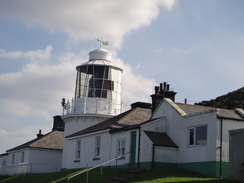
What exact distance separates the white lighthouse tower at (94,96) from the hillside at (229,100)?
1523 cm

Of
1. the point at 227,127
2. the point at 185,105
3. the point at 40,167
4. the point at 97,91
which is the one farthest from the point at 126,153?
the point at 40,167

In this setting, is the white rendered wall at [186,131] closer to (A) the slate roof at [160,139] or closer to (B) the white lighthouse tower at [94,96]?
(A) the slate roof at [160,139]

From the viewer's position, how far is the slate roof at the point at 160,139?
1123 inches

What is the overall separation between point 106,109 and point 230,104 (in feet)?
56.2

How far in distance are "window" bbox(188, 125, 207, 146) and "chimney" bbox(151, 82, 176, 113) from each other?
20.7 ft

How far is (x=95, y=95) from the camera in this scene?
129 ft

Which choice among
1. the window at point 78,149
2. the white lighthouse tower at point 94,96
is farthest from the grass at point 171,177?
the white lighthouse tower at point 94,96

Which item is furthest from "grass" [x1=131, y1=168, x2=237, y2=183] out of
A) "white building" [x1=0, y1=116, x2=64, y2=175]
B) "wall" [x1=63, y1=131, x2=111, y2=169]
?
"white building" [x1=0, y1=116, x2=64, y2=175]

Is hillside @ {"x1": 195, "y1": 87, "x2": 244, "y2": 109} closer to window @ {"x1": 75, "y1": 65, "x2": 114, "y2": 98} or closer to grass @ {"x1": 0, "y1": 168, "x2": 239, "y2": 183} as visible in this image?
window @ {"x1": 75, "y1": 65, "x2": 114, "y2": 98}

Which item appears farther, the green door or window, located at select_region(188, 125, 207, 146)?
the green door

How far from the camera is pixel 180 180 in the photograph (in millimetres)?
23109

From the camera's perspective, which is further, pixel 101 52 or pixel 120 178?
pixel 101 52

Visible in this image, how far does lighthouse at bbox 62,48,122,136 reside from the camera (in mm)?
38938

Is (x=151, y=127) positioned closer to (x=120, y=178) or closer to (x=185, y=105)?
(x=185, y=105)
